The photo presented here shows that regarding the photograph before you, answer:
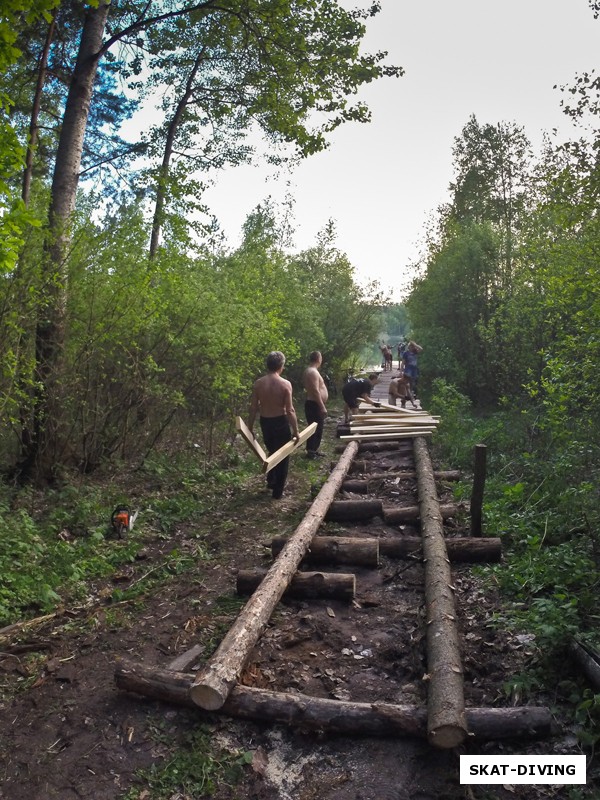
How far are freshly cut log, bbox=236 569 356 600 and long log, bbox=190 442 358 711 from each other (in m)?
0.12

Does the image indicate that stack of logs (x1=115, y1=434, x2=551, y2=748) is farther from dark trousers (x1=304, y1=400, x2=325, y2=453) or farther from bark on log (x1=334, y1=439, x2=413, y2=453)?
bark on log (x1=334, y1=439, x2=413, y2=453)

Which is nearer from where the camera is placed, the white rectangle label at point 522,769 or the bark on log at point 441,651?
the white rectangle label at point 522,769

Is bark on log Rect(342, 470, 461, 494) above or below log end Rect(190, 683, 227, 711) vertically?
above

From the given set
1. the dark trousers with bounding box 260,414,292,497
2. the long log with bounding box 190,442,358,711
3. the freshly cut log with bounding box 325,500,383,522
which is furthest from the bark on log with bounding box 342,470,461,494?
the long log with bounding box 190,442,358,711

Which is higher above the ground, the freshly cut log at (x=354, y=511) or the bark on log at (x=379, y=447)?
the bark on log at (x=379, y=447)

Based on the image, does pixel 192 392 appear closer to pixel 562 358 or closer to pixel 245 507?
pixel 245 507

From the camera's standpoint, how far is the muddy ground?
307 cm

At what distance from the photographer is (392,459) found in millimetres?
11539

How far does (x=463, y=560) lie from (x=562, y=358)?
3830 mm

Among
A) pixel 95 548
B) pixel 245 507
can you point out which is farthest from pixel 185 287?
pixel 95 548

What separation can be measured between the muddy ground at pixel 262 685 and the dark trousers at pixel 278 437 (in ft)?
7.46

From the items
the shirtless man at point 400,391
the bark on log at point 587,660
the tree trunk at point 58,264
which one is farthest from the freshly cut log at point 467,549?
the shirtless man at point 400,391

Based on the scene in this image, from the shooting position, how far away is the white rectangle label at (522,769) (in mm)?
3041

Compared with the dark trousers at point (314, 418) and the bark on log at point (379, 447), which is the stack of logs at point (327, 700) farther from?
the bark on log at point (379, 447)
